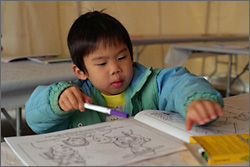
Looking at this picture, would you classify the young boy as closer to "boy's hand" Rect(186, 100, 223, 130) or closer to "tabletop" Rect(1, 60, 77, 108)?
"boy's hand" Rect(186, 100, 223, 130)

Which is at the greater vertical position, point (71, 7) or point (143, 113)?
point (71, 7)

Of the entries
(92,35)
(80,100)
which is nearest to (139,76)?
(92,35)

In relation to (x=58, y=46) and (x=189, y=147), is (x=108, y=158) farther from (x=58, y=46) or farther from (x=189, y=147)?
(x=58, y=46)

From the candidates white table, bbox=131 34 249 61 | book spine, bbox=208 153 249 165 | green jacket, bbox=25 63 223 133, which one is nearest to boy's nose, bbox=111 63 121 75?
green jacket, bbox=25 63 223 133

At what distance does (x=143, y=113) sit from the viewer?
774 millimetres

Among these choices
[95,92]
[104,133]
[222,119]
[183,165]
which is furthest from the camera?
[95,92]

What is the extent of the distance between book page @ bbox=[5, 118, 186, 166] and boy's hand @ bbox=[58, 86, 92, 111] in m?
0.09

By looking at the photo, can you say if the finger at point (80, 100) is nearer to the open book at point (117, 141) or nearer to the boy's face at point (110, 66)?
the open book at point (117, 141)

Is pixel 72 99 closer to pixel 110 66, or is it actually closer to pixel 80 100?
pixel 80 100

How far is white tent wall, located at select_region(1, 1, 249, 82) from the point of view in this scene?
3.30 m

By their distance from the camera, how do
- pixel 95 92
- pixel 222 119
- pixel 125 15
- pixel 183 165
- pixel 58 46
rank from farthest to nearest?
pixel 125 15
pixel 58 46
pixel 95 92
pixel 222 119
pixel 183 165

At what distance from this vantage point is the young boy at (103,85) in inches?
32.1

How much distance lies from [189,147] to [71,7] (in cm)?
336

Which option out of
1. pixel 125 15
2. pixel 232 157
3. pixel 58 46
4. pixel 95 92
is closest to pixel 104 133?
pixel 232 157
